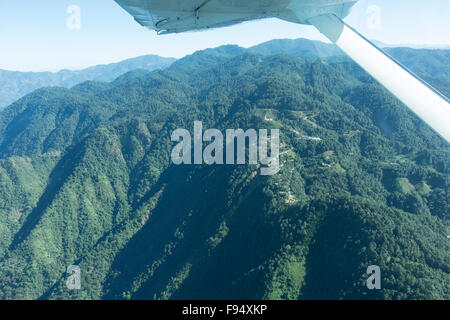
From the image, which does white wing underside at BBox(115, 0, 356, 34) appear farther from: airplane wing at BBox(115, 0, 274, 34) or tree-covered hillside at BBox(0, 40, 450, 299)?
tree-covered hillside at BBox(0, 40, 450, 299)

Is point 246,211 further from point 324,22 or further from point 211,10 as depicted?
point 211,10

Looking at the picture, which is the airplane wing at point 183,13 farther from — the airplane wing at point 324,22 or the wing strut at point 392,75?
the wing strut at point 392,75

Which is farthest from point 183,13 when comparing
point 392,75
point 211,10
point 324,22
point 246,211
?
point 246,211

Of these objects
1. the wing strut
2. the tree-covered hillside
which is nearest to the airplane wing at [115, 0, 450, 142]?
the wing strut

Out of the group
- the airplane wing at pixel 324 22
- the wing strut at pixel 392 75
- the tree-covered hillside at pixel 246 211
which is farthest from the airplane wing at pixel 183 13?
the tree-covered hillside at pixel 246 211

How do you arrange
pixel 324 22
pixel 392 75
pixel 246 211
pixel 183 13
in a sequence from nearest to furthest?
pixel 392 75 < pixel 183 13 < pixel 324 22 < pixel 246 211

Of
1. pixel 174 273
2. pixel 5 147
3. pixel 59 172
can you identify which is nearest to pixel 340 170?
pixel 174 273

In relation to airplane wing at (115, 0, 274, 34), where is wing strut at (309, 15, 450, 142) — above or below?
below
